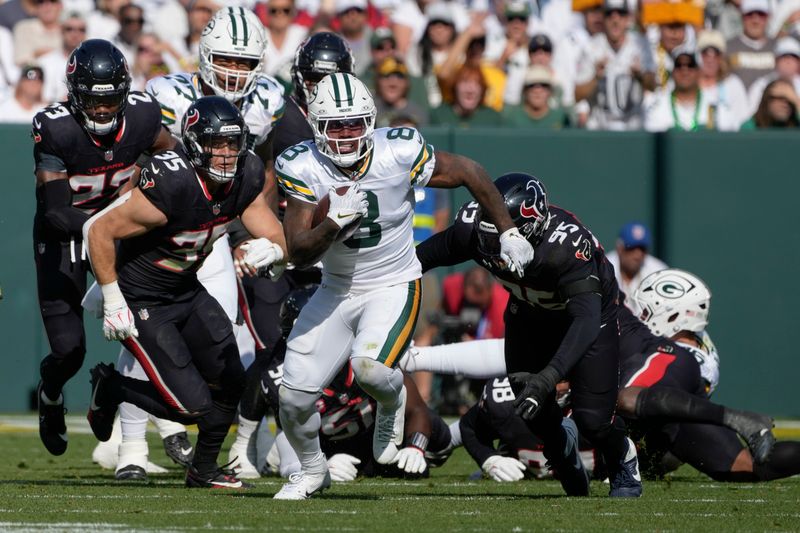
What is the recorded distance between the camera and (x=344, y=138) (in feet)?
20.1

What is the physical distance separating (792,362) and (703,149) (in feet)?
6.23

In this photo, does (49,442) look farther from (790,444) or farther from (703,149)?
(703,149)

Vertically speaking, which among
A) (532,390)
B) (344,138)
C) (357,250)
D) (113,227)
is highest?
(344,138)

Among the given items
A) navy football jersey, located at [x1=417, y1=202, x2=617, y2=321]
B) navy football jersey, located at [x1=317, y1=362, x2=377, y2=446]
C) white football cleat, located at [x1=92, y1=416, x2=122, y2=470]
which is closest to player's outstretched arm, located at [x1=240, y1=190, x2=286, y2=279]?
navy football jersey, located at [x1=417, y1=202, x2=617, y2=321]

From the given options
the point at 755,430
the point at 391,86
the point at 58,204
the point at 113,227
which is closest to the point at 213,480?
the point at 113,227

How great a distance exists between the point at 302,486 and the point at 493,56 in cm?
734

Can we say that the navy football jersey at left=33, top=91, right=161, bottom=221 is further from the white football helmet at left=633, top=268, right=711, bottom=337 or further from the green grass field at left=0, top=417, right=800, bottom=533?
the white football helmet at left=633, top=268, right=711, bottom=337

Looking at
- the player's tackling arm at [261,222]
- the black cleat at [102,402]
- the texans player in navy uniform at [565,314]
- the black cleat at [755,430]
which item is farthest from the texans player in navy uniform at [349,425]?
the black cleat at [755,430]

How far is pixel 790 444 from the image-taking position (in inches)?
269

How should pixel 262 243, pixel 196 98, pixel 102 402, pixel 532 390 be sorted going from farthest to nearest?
pixel 196 98 → pixel 102 402 → pixel 262 243 → pixel 532 390

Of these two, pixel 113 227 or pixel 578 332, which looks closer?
pixel 578 332

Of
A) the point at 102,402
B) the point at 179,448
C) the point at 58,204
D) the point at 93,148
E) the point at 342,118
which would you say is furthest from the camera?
the point at 179,448

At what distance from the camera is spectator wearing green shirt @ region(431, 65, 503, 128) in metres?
11.9

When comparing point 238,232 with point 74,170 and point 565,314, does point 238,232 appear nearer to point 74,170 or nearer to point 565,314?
point 74,170
